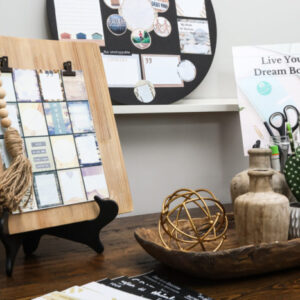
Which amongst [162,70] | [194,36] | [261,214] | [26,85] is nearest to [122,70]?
[162,70]

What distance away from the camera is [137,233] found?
0.81 meters

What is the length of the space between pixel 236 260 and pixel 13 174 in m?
0.41

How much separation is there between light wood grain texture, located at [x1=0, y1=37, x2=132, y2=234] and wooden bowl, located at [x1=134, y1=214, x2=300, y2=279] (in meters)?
0.20

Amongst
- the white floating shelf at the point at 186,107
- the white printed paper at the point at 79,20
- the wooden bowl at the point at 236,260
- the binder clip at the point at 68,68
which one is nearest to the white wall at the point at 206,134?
the white floating shelf at the point at 186,107

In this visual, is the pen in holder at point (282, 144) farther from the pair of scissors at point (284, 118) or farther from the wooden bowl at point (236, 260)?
the wooden bowl at point (236, 260)

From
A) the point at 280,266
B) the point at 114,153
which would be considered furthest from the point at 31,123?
the point at 280,266

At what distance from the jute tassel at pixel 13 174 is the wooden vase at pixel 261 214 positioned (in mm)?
392

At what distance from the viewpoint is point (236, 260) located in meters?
0.67

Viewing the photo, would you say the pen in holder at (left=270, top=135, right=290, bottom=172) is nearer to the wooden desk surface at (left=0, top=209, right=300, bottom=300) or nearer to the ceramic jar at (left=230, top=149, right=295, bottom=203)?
the ceramic jar at (left=230, top=149, right=295, bottom=203)

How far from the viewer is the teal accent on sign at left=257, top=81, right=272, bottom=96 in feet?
4.12

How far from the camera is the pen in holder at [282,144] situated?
116 cm

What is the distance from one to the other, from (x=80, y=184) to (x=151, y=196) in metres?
0.49

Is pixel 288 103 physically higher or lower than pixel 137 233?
higher

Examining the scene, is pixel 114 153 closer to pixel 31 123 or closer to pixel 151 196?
pixel 31 123
